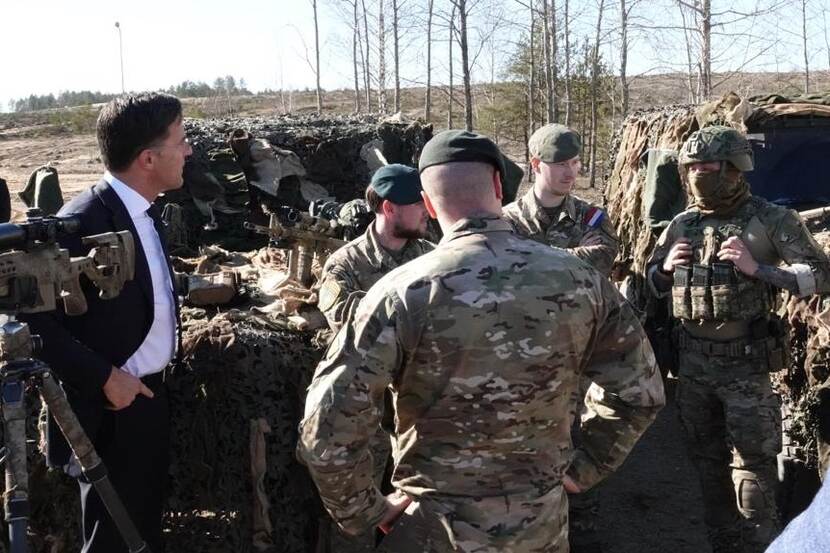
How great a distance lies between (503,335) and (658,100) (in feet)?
147

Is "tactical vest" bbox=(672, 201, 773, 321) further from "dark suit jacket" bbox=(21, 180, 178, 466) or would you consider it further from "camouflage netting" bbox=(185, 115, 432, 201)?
"camouflage netting" bbox=(185, 115, 432, 201)

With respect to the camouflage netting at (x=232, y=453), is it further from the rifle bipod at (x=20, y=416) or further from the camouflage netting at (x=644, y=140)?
the camouflage netting at (x=644, y=140)

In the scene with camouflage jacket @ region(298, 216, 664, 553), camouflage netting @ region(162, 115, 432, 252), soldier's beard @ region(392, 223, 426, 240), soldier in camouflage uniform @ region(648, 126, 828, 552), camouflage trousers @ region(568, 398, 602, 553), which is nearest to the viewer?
camouflage jacket @ region(298, 216, 664, 553)

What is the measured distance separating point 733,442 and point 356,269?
1705 mm

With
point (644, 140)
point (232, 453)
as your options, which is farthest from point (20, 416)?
point (644, 140)

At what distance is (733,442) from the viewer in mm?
3652

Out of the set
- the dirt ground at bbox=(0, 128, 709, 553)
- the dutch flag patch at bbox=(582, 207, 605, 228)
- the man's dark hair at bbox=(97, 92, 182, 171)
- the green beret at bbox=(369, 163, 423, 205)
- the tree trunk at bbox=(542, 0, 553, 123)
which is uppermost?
the tree trunk at bbox=(542, 0, 553, 123)

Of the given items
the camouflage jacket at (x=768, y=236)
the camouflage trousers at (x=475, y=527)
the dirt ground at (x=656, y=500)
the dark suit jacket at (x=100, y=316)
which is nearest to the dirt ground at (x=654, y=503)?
the dirt ground at (x=656, y=500)

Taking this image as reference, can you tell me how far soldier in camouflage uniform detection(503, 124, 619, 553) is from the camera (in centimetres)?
399

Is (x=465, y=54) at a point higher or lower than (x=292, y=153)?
higher

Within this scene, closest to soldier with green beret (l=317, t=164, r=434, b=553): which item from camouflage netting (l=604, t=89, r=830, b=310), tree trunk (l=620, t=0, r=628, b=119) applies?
camouflage netting (l=604, t=89, r=830, b=310)

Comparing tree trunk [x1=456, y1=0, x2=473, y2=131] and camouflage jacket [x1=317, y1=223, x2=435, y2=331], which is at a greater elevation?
tree trunk [x1=456, y1=0, x2=473, y2=131]

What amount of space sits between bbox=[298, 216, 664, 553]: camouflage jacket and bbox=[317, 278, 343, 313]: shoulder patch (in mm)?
1254

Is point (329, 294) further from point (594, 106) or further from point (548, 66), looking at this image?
point (594, 106)
